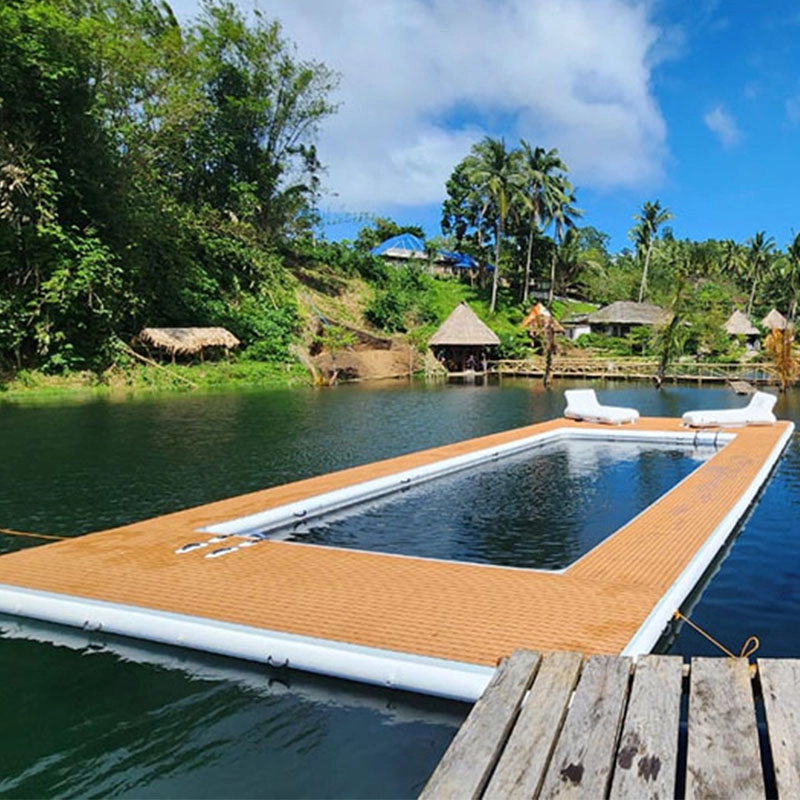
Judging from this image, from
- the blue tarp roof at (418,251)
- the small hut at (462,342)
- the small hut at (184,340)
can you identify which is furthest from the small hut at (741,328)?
the small hut at (184,340)

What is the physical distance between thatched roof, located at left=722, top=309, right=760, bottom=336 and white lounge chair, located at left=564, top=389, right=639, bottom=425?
1319 inches

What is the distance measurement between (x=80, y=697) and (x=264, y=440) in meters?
11.5

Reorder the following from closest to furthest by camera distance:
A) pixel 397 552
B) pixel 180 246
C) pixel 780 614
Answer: pixel 780 614
pixel 397 552
pixel 180 246

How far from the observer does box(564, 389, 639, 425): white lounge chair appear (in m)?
17.1

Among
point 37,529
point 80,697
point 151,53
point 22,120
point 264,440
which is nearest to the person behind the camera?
point 80,697

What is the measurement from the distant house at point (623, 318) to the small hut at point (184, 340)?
25.9 metres

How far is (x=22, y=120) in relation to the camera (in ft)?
85.7

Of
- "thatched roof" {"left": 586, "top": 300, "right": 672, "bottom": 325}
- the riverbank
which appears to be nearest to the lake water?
the riverbank

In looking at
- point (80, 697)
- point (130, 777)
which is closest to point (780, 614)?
point (130, 777)

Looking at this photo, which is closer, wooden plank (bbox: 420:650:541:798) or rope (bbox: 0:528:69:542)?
wooden plank (bbox: 420:650:541:798)

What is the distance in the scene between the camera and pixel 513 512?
383 inches

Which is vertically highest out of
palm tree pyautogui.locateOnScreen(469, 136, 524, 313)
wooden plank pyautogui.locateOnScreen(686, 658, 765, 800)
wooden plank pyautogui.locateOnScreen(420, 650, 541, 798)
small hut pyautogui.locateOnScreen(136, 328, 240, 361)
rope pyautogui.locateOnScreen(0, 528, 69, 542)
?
palm tree pyautogui.locateOnScreen(469, 136, 524, 313)

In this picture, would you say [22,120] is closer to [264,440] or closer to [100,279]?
[100,279]

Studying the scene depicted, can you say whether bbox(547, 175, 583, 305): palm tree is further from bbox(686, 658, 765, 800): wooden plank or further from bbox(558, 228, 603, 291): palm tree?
bbox(686, 658, 765, 800): wooden plank
